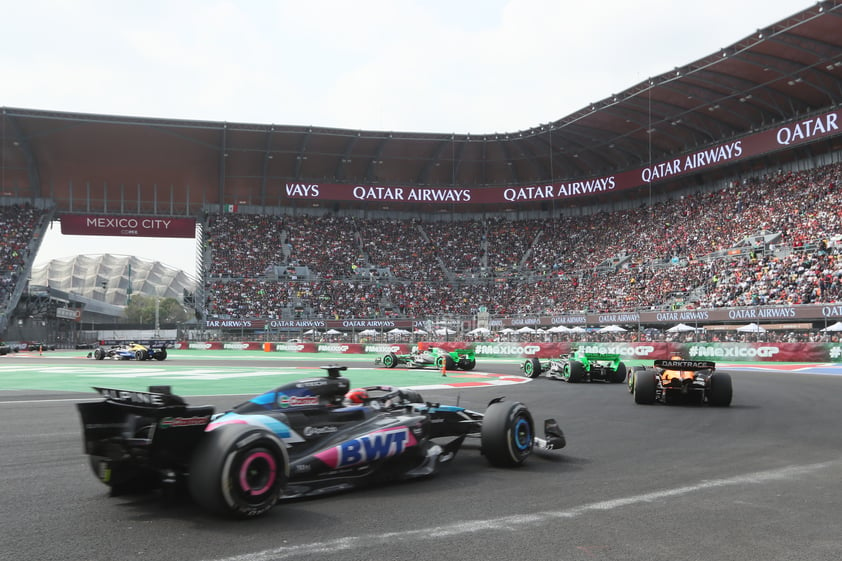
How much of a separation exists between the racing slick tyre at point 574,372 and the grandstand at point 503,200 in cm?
2026

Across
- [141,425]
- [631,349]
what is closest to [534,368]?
[631,349]

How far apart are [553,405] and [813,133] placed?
36834 millimetres

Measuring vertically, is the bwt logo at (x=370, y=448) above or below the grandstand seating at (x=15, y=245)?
below

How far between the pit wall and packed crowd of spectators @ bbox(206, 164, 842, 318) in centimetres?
657

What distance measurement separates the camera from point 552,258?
193 feet

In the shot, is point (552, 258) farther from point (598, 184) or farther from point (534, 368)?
point (534, 368)

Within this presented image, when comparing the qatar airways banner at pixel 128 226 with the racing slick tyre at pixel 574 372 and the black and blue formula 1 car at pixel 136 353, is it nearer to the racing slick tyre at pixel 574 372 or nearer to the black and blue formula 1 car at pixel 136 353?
the black and blue formula 1 car at pixel 136 353

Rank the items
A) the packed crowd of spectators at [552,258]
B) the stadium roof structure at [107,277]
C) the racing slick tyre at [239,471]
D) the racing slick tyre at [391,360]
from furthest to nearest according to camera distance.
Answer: the stadium roof structure at [107,277], the packed crowd of spectators at [552,258], the racing slick tyre at [391,360], the racing slick tyre at [239,471]

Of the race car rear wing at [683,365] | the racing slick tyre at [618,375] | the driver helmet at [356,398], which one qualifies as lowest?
the racing slick tyre at [618,375]

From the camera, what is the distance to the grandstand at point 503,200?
4109 cm

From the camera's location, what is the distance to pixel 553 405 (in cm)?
1362

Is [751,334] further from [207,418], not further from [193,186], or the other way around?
[193,186]

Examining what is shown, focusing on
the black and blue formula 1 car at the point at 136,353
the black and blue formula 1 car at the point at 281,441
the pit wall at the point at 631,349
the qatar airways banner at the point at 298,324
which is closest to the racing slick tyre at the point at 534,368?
the pit wall at the point at 631,349

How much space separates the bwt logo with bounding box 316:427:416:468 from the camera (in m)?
5.94
